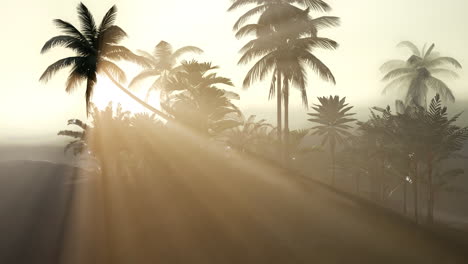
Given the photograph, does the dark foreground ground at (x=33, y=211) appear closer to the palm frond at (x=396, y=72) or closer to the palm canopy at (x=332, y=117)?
the palm canopy at (x=332, y=117)

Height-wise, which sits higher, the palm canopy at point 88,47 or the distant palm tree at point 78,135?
the palm canopy at point 88,47

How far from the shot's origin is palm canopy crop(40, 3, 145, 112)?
26109 mm

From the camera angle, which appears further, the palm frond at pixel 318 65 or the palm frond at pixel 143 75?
the palm frond at pixel 143 75

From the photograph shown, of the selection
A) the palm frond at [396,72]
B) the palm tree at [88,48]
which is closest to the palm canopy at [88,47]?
the palm tree at [88,48]

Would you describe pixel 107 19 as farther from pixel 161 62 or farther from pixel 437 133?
pixel 437 133

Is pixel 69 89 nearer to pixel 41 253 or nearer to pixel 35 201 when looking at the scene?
pixel 35 201

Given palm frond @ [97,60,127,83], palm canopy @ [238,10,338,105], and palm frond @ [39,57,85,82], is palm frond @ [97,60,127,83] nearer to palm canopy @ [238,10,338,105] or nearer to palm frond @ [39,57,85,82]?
palm frond @ [39,57,85,82]

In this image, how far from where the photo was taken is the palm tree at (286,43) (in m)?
25.4

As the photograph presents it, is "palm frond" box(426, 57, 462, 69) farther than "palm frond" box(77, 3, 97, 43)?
Yes

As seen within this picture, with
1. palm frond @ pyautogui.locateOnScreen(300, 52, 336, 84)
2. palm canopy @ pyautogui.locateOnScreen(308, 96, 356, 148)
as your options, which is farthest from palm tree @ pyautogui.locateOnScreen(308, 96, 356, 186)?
palm frond @ pyautogui.locateOnScreen(300, 52, 336, 84)

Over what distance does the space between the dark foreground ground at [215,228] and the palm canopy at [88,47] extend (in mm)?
8342

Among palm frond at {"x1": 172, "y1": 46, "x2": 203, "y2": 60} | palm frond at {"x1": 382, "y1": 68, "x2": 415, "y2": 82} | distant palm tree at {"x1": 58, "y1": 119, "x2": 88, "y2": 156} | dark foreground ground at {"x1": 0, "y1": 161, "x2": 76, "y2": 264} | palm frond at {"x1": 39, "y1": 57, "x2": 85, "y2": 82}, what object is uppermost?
palm frond at {"x1": 382, "y1": 68, "x2": 415, "y2": 82}

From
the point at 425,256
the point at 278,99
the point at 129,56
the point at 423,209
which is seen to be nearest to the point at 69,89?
the point at 129,56

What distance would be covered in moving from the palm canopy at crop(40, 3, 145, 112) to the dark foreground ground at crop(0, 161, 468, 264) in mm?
8342
